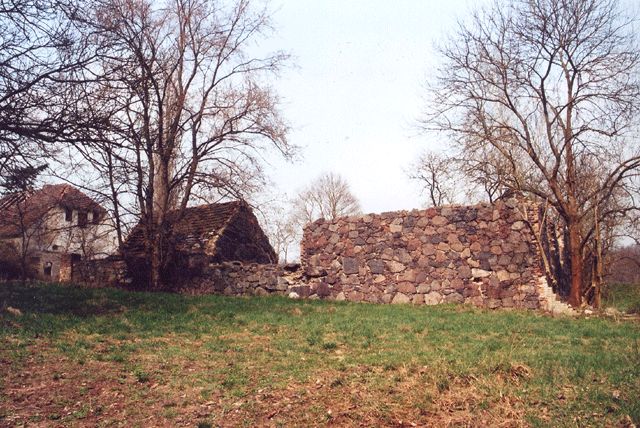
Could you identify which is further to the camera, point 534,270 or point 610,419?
point 534,270

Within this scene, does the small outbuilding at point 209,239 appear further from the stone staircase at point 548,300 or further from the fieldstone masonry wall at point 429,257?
the stone staircase at point 548,300

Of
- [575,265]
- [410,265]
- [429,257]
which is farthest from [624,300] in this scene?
[410,265]

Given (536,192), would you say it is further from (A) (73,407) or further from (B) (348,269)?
(A) (73,407)

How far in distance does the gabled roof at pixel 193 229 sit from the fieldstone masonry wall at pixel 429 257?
3871 millimetres

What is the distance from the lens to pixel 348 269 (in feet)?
50.7

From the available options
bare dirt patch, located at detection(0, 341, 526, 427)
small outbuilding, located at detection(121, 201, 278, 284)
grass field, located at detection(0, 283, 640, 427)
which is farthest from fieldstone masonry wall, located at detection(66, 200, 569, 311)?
bare dirt patch, located at detection(0, 341, 526, 427)

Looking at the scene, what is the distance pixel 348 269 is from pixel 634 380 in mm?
10432

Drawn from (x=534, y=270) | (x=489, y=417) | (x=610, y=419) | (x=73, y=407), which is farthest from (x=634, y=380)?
(x=534, y=270)

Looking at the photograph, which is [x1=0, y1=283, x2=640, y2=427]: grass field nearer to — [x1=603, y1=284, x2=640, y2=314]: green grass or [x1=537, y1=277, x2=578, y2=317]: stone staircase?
[x1=537, y1=277, x2=578, y2=317]: stone staircase

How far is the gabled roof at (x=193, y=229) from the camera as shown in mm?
16984

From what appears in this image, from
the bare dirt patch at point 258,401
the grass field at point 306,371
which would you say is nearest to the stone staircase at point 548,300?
the grass field at point 306,371

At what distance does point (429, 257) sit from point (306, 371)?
875 cm

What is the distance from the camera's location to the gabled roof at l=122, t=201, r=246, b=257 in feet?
55.7

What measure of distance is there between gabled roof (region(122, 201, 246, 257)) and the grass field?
6924 millimetres
